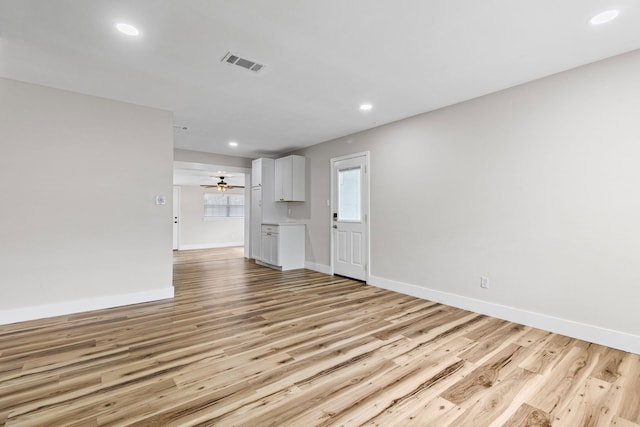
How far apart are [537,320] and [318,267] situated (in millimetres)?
3706

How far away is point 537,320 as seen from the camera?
117 inches

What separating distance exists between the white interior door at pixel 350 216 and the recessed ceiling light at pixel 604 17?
3.06m

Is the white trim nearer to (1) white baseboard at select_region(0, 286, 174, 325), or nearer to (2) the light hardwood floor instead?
(1) white baseboard at select_region(0, 286, 174, 325)

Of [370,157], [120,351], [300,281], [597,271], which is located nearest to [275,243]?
[300,281]

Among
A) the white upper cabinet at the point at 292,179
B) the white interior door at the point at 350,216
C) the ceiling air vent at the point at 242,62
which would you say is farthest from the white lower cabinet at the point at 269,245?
the ceiling air vent at the point at 242,62

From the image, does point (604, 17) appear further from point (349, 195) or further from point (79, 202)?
point (79, 202)

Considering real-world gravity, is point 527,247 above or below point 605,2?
below

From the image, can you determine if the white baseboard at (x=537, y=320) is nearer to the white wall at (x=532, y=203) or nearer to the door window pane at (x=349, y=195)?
the white wall at (x=532, y=203)

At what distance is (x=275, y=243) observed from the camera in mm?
6078

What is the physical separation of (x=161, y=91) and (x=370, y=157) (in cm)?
309

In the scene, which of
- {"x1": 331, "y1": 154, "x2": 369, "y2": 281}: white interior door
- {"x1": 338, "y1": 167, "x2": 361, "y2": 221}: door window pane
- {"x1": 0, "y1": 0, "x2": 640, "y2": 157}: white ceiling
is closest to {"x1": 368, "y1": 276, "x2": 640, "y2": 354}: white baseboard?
{"x1": 331, "y1": 154, "x2": 369, "y2": 281}: white interior door

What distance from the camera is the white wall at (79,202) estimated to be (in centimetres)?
312

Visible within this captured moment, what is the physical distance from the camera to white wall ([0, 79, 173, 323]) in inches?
123

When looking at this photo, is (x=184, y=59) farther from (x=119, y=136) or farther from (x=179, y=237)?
(x=179, y=237)
